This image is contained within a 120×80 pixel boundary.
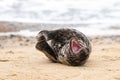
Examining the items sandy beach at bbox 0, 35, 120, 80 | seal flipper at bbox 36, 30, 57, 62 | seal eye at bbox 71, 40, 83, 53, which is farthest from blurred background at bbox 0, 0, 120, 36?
seal eye at bbox 71, 40, 83, 53

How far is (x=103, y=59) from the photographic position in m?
7.58

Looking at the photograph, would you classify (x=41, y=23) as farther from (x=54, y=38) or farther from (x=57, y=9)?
(x=54, y=38)

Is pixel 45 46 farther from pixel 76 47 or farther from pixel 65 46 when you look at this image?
pixel 76 47

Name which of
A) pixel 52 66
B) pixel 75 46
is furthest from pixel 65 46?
pixel 52 66

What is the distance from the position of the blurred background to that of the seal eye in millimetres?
4937

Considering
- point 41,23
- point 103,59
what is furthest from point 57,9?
point 103,59

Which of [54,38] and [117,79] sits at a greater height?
[54,38]

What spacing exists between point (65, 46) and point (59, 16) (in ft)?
25.1

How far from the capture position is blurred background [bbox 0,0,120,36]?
40.4 ft

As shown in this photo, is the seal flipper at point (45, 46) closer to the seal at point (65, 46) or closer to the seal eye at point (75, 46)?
the seal at point (65, 46)

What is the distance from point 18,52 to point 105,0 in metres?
9.37

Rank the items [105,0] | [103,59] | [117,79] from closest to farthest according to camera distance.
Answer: [117,79] → [103,59] → [105,0]

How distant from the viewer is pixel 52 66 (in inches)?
263

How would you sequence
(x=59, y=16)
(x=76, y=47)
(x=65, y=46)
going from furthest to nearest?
1. (x=59, y=16)
2. (x=65, y=46)
3. (x=76, y=47)
